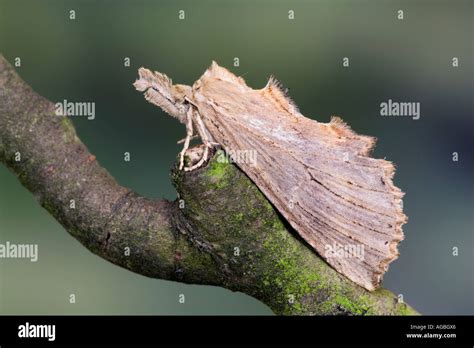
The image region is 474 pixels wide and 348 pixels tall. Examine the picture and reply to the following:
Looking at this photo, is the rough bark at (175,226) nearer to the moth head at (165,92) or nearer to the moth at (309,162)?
the moth at (309,162)

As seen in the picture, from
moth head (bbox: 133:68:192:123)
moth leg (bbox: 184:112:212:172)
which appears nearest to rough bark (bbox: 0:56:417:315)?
moth leg (bbox: 184:112:212:172)

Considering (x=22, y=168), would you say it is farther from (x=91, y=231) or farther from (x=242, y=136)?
(x=242, y=136)

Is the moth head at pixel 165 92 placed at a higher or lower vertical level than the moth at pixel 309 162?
higher

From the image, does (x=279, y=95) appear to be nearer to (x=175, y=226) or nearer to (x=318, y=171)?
(x=318, y=171)

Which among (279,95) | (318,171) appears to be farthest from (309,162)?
(279,95)

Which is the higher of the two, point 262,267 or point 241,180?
point 241,180

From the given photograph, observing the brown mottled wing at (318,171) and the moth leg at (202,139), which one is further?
the brown mottled wing at (318,171)

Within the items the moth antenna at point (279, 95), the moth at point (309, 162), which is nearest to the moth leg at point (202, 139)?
the moth at point (309, 162)

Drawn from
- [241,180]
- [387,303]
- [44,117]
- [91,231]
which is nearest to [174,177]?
[241,180]
